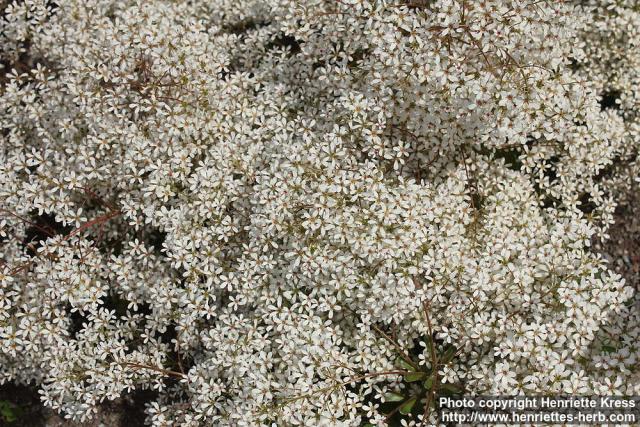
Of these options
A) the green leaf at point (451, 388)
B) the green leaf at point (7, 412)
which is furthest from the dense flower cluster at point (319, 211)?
the green leaf at point (7, 412)

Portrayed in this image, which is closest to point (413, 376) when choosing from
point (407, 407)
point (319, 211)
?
point (407, 407)

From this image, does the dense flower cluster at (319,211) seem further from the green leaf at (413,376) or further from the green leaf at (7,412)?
the green leaf at (7,412)

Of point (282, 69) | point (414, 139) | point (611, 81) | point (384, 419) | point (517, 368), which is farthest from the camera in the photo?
point (611, 81)

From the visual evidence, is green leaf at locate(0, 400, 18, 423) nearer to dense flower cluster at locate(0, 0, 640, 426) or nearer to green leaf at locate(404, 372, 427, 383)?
dense flower cluster at locate(0, 0, 640, 426)

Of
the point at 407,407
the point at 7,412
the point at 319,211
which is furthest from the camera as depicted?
the point at 7,412

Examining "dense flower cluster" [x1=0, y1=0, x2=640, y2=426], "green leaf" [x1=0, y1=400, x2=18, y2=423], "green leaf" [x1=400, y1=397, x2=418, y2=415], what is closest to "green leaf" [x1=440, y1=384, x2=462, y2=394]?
"dense flower cluster" [x1=0, y1=0, x2=640, y2=426]

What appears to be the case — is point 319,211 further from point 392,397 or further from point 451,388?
point 451,388

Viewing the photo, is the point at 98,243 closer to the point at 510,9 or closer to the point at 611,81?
the point at 510,9

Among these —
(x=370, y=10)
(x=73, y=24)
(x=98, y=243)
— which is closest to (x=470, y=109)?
(x=370, y=10)
